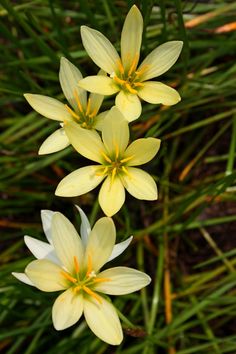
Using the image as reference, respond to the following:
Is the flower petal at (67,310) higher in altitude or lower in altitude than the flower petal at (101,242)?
lower

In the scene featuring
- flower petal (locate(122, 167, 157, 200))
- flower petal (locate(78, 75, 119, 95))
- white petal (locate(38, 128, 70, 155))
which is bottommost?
A: flower petal (locate(122, 167, 157, 200))

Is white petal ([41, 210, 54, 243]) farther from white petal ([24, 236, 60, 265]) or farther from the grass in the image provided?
the grass

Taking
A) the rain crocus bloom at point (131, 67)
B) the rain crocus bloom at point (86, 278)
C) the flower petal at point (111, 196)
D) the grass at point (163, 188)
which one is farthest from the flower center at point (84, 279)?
the grass at point (163, 188)

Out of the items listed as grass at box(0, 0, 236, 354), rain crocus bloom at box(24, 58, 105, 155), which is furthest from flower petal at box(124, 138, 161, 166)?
grass at box(0, 0, 236, 354)

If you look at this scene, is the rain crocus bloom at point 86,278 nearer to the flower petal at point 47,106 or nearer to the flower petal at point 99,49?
the flower petal at point 47,106

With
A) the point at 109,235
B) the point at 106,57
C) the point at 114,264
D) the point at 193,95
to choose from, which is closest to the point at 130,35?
the point at 106,57

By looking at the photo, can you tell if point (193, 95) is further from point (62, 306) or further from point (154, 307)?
point (62, 306)
